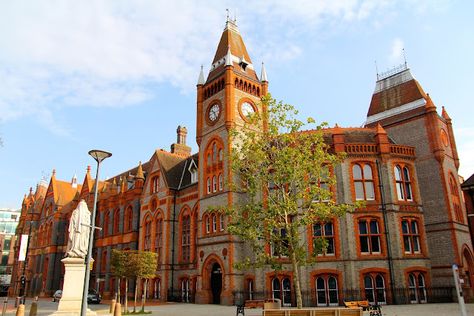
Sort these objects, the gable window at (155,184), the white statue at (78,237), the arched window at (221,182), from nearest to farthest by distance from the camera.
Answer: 1. the white statue at (78,237)
2. the arched window at (221,182)
3. the gable window at (155,184)

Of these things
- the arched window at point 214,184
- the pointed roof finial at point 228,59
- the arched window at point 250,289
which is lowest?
the arched window at point 250,289

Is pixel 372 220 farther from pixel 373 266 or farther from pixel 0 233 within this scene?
pixel 0 233

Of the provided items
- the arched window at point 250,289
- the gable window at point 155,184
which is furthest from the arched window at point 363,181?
the gable window at point 155,184

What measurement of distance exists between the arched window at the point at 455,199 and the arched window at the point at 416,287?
657 centimetres

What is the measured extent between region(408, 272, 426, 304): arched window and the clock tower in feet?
43.6

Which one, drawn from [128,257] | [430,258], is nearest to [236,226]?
[128,257]

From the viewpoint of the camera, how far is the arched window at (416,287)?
1147 inches

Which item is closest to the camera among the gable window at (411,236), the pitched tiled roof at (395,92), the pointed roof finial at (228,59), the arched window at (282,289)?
the gable window at (411,236)

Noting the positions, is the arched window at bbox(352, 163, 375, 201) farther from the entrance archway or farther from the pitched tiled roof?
the entrance archway

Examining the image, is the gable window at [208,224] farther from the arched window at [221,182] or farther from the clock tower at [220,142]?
the arched window at [221,182]

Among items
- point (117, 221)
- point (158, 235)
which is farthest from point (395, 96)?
point (117, 221)

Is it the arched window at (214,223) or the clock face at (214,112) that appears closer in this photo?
the arched window at (214,223)

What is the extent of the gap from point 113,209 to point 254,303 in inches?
1371

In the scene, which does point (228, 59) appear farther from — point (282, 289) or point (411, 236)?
point (411, 236)
